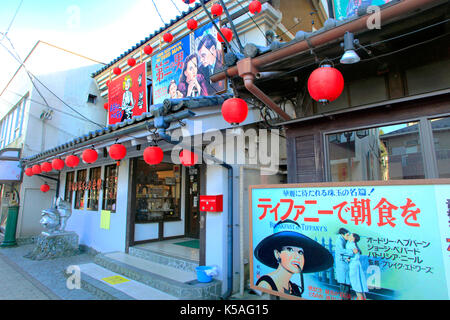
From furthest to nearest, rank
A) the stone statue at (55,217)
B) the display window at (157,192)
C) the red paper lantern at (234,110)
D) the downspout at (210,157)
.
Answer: the stone statue at (55,217)
the display window at (157,192)
the downspout at (210,157)
the red paper lantern at (234,110)

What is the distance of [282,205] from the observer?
11.3ft

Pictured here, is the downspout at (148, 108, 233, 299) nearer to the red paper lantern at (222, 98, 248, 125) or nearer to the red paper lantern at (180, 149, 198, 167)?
the red paper lantern at (180, 149, 198, 167)

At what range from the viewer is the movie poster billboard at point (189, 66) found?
22.8 ft

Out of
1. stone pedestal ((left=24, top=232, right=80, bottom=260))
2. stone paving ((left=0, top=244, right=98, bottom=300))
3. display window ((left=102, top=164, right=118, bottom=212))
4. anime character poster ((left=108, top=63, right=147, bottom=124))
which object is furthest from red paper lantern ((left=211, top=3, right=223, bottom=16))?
stone pedestal ((left=24, top=232, right=80, bottom=260))

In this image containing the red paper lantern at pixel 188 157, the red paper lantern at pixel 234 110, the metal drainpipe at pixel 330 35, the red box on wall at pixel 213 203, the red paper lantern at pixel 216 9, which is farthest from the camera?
the red paper lantern at pixel 216 9

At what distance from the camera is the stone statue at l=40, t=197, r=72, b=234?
343 inches

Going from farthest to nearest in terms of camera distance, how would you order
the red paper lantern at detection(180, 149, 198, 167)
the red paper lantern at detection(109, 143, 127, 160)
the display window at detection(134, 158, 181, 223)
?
the display window at detection(134, 158, 181, 223) < the red paper lantern at detection(109, 143, 127, 160) < the red paper lantern at detection(180, 149, 198, 167)

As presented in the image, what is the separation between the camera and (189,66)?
756cm

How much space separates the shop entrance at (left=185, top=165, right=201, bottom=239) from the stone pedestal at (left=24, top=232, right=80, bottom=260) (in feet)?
13.5

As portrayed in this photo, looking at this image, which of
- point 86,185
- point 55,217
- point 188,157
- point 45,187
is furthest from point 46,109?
point 188,157

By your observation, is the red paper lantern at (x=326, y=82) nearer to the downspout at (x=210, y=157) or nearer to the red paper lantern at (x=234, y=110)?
the red paper lantern at (x=234, y=110)

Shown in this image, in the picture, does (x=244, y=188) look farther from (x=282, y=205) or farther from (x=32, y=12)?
(x=32, y=12)

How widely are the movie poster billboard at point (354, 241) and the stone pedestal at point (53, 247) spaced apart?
796 cm

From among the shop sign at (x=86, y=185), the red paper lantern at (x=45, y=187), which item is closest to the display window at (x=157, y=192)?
the shop sign at (x=86, y=185)
